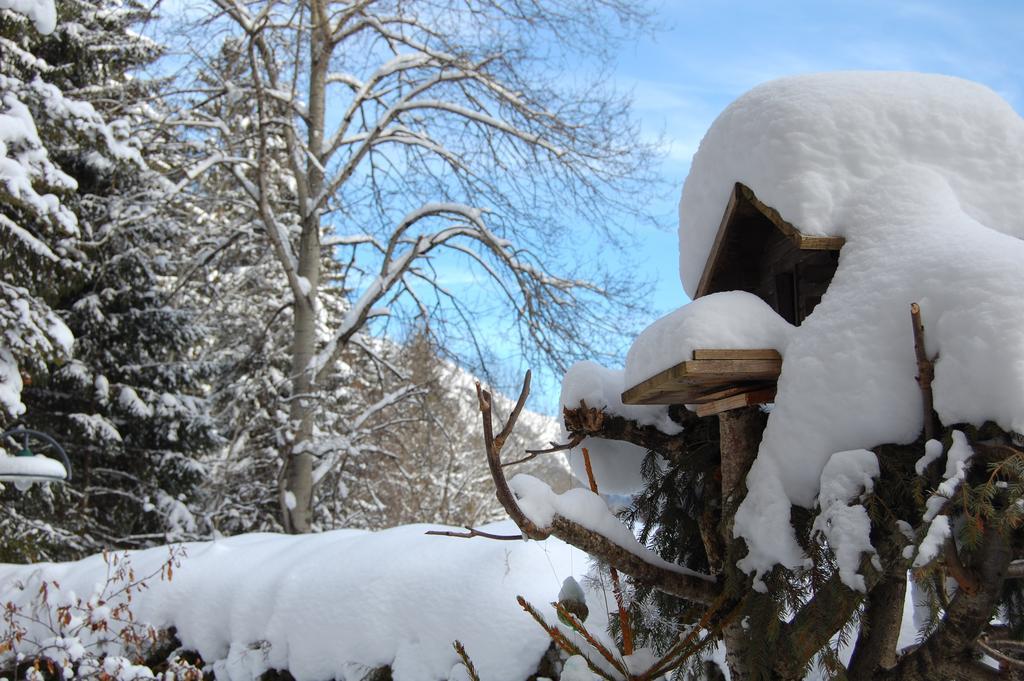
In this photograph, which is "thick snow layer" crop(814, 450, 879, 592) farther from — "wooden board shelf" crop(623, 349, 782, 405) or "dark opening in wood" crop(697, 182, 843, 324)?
"dark opening in wood" crop(697, 182, 843, 324)

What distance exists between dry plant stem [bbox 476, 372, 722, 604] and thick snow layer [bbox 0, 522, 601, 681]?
4.17 feet

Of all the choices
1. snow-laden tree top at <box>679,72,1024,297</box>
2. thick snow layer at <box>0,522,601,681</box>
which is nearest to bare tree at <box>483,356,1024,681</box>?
snow-laden tree top at <box>679,72,1024,297</box>

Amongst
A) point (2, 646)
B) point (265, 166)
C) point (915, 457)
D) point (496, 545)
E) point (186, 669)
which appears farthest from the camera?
point (265, 166)

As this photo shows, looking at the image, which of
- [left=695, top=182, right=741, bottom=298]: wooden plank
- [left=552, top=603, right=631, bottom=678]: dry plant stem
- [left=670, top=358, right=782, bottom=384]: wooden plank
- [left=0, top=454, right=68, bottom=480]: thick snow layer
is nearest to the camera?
[left=670, top=358, right=782, bottom=384]: wooden plank

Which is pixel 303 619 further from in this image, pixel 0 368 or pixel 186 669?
pixel 0 368

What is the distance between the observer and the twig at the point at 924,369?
149 centimetres

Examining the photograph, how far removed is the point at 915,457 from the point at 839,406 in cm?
18

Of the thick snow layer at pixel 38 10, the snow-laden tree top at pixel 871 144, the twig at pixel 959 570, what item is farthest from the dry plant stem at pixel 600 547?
the thick snow layer at pixel 38 10

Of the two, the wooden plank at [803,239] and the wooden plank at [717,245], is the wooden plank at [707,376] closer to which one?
the wooden plank at [803,239]

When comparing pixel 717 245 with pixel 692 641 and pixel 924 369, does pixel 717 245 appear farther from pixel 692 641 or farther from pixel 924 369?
pixel 692 641

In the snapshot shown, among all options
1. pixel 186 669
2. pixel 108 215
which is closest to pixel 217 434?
pixel 108 215

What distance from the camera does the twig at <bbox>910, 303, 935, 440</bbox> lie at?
1.49 m

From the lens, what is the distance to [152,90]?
9570 mm

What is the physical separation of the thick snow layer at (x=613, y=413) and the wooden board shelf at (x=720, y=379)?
0.30m
